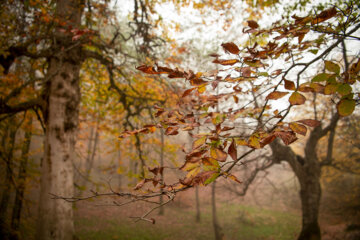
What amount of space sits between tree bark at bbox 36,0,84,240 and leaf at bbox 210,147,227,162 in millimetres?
2825

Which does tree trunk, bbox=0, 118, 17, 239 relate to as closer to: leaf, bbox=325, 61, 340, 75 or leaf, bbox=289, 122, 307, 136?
leaf, bbox=289, 122, 307, 136

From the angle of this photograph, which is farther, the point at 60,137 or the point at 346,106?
the point at 60,137

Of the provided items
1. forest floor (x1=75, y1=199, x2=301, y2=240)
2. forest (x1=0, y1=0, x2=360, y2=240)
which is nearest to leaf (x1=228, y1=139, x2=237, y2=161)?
forest (x1=0, y1=0, x2=360, y2=240)

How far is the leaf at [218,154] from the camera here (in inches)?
34.9

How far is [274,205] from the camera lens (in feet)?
51.0

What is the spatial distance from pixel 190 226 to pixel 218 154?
38.0 feet

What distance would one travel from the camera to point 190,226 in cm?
1080

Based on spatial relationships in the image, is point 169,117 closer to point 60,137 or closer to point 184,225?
point 60,137

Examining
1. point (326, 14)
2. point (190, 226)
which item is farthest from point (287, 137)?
point (190, 226)

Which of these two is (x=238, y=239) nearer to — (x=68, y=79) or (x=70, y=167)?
(x=70, y=167)

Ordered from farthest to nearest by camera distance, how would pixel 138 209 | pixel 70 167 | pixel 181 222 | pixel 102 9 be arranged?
pixel 181 222
pixel 102 9
pixel 70 167
pixel 138 209

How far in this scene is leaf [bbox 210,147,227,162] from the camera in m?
0.89

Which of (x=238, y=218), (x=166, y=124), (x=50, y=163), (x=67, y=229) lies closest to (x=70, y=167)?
(x=50, y=163)

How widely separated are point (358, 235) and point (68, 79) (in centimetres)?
1129
